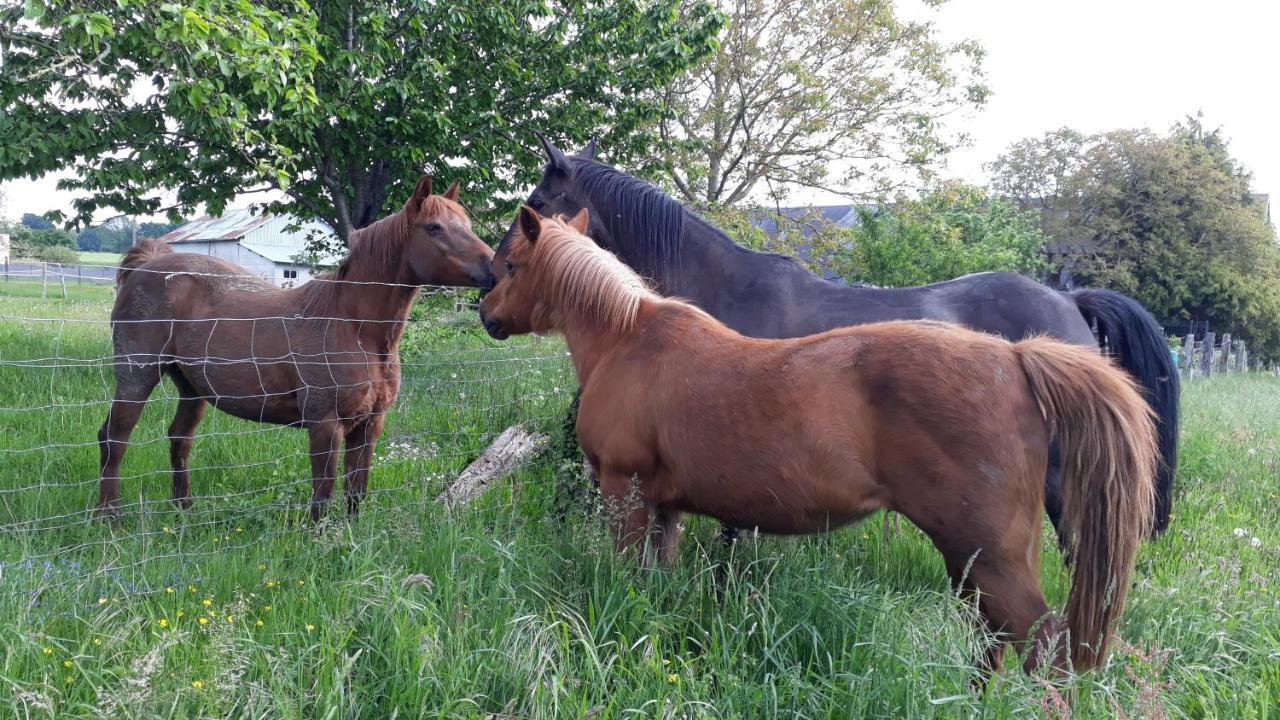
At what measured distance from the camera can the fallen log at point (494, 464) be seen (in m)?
4.64

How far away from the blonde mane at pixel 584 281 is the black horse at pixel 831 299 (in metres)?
0.67

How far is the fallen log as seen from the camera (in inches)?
183

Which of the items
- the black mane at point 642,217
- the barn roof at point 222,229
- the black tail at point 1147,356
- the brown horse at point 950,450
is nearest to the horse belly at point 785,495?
the brown horse at point 950,450

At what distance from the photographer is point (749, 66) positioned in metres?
16.5

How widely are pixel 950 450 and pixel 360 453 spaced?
3.33 metres

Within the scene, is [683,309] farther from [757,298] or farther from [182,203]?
[182,203]

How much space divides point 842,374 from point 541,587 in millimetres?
1430

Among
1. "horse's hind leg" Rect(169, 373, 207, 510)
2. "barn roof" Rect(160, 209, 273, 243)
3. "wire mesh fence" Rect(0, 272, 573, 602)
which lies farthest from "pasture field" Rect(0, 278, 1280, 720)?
"barn roof" Rect(160, 209, 273, 243)

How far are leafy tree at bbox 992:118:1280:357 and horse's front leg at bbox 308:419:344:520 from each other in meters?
30.6

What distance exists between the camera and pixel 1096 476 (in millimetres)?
2574

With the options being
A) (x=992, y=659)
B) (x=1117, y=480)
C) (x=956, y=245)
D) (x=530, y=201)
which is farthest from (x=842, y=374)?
(x=956, y=245)

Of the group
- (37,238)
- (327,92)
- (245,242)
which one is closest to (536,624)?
(327,92)

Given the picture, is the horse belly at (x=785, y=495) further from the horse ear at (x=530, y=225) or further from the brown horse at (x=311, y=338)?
the brown horse at (x=311, y=338)

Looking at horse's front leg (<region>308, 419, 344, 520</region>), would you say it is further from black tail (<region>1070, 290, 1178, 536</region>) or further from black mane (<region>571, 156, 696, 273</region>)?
black tail (<region>1070, 290, 1178, 536</region>)
